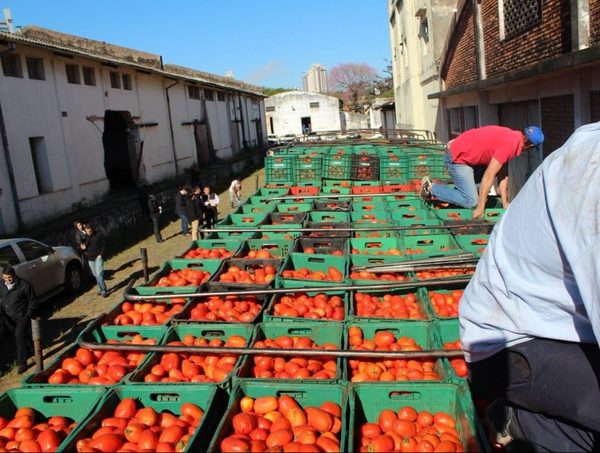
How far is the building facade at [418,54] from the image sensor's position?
65.7ft

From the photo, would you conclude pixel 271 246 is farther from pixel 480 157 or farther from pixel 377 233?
pixel 480 157

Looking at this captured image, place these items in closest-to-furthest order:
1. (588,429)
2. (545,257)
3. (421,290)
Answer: (545,257) < (588,429) < (421,290)

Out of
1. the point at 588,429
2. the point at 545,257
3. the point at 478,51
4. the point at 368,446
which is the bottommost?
the point at 368,446

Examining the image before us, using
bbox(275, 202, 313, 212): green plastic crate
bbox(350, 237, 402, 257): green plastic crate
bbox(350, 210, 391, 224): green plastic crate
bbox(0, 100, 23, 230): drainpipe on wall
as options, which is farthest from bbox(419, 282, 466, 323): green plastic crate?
bbox(0, 100, 23, 230): drainpipe on wall

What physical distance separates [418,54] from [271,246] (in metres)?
19.5

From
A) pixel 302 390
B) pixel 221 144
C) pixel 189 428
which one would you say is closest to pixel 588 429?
pixel 302 390

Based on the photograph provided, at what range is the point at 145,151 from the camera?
21531 millimetres

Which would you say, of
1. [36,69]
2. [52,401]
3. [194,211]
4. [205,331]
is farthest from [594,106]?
[36,69]

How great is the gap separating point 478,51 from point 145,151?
13.1 m

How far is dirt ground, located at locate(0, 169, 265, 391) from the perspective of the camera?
7680 mm

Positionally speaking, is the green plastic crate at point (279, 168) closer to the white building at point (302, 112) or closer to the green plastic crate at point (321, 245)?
the green plastic crate at point (321, 245)

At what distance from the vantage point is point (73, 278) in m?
10.6

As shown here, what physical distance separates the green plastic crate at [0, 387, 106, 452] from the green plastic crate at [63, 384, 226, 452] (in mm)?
124

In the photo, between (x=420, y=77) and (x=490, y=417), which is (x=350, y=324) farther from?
(x=420, y=77)
